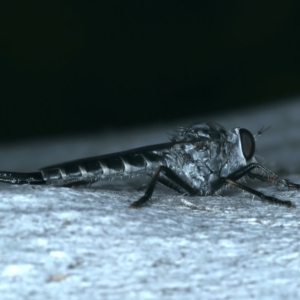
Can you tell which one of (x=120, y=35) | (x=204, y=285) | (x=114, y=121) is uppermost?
(x=120, y=35)

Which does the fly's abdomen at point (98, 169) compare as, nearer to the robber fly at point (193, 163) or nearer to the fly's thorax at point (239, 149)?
the robber fly at point (193, 163)

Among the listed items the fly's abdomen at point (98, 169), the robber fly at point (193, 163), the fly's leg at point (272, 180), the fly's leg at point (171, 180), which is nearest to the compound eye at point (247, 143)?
the robber fly at point (193, 163)

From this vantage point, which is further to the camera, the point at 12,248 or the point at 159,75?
the point at 159,75

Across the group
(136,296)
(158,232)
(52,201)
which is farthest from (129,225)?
(136,296)

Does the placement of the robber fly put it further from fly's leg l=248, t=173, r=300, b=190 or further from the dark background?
the dark background

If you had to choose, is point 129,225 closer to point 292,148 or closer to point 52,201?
point 52,201

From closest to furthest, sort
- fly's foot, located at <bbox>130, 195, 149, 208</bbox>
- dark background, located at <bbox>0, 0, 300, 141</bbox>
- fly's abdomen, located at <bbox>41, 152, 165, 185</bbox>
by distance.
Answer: fly's foot, located at <bbox>130, 195, 149, 208</bbox> < fly's abdomen, located at <bbox>41, 152, 165, 185</bbox> < dark background, located at <bbox>0, 0, 300, 141</bbox>

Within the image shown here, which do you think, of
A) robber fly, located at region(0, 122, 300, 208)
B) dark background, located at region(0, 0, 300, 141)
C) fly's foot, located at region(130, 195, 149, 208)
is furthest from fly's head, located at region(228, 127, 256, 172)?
dark background, located at region(0, 0, 300, 141)
